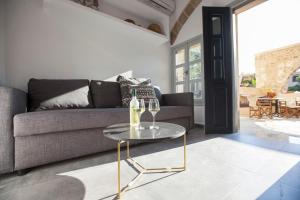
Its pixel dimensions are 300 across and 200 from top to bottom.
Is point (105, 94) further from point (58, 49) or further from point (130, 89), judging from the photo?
point (58, 49)

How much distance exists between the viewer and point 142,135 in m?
0.96

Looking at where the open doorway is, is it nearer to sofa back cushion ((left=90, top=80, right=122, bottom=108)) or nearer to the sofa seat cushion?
sofa back cushion ((left=90, top=80, right=122, bottom=108))

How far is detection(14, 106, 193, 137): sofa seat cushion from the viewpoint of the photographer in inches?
50.9

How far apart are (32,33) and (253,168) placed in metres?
3.08

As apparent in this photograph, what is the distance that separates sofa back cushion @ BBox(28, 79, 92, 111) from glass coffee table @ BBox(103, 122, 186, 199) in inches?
40.9

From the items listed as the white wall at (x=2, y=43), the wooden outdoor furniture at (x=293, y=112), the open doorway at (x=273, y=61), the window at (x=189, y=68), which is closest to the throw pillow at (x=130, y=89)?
the window at (x=189, y=68)

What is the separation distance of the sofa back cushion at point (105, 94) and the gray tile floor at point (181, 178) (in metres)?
0.81

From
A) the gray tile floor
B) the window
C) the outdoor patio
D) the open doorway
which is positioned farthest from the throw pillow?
the open doorway

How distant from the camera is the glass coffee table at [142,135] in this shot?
908 mm

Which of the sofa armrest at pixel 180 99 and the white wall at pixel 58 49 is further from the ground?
the white wall at pixel 58 49

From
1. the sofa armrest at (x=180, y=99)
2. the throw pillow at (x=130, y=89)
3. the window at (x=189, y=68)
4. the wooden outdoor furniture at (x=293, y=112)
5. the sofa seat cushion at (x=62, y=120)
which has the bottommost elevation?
the wooden outdoor furniture at (x=293, y=112)

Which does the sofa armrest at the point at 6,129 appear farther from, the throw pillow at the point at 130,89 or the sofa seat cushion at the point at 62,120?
the throw pillow at the point at 130,89

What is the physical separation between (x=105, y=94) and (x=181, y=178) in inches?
64.9

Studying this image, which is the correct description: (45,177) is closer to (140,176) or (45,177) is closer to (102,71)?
(140,176)
